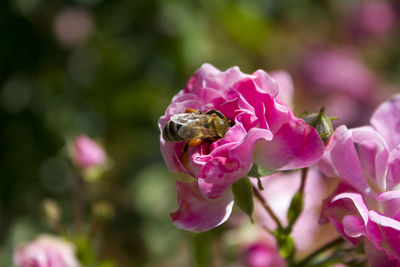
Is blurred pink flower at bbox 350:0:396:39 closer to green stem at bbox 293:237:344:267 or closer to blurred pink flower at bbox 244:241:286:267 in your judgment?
blurred pink flower at bbox 244:241:286:267

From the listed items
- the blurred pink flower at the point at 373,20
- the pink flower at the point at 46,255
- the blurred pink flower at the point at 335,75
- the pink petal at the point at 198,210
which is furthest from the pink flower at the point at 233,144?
the blurred pink flower at the point at 373,20

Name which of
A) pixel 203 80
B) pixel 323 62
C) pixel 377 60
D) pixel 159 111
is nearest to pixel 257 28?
pixel 323 62

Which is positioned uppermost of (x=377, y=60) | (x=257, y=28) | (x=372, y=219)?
(x=372, y=219)

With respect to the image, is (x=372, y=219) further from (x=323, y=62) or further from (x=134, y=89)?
(x=323, y=62)

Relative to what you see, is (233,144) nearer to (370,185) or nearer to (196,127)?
(196,127)

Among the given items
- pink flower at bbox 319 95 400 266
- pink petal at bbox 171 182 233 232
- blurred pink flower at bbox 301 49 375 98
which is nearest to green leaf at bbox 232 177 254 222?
pink petal at bbox 171 182 233 232

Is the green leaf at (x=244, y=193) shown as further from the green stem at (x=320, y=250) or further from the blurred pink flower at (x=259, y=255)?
the blurred pink flower at (x=259, y=255)

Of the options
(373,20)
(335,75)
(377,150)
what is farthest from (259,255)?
(373,20)
